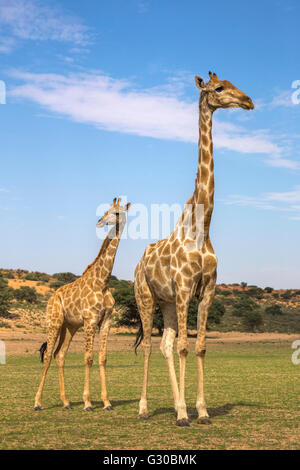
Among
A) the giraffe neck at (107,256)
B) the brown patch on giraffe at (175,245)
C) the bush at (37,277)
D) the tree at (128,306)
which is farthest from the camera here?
the bush at (37,277)

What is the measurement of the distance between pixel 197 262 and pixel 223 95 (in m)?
2.96

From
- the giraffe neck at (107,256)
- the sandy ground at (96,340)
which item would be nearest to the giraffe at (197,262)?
the giraffe neck at (107,256)

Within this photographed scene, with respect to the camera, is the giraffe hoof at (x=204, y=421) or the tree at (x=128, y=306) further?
the tree at (x=128, y=306)

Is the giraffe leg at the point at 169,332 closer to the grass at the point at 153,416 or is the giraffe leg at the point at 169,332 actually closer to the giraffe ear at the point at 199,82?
the grass at the point at 153,416

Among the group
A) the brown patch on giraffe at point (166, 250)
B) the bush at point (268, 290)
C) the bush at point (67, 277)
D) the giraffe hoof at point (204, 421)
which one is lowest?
the giraffe hoof at point (204, 421)

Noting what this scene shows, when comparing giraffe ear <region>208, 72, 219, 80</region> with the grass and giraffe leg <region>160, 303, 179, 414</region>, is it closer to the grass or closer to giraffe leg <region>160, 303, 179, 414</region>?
giraffe leg <region>160, 303, 179, 414</region>

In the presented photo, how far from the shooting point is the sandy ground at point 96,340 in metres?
34.8

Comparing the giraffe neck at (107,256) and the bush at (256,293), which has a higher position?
the giraffe neck at (107,256)

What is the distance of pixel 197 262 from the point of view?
967 centimetres

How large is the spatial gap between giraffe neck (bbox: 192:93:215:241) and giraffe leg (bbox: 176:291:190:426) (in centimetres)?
120

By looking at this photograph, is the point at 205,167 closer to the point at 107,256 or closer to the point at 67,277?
the point at 107,256

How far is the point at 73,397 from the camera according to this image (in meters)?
13.8

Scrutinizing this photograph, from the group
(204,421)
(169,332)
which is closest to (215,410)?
(204,421)
